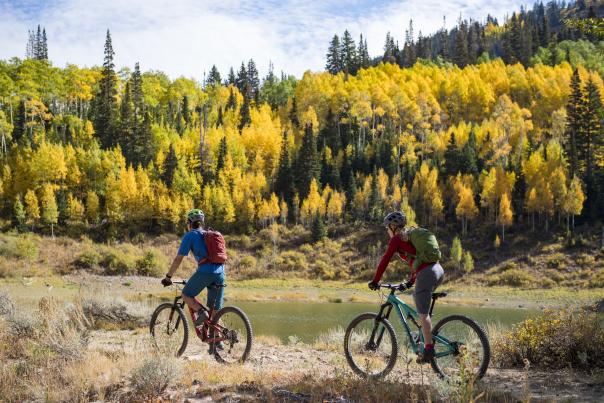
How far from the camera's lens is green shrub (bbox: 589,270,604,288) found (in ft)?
181

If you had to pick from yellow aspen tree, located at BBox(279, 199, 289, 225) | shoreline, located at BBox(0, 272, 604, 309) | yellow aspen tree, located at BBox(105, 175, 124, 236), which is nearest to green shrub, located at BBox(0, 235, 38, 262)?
shoreline, located at BBox(0, 272, 604, 309)

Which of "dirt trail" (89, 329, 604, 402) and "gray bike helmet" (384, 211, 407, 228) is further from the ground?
"gray bike helmet" (384, 211, 407, 228)

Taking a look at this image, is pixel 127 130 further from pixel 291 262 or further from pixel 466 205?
pixel 466 205

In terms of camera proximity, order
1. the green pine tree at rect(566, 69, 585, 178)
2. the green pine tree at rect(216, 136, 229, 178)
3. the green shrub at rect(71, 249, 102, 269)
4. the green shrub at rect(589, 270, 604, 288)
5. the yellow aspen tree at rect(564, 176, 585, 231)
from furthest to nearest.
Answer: the green pine tree at rect(216, 136, 229, 178) → the green pine tree at rect(566, 69, 585, 178) → the yellow aspen tree at rect(564, 176, 585, 231) → the green shrub at rect(71, 249, 102, 269) → the green shrub at rect(589, 270, 604, 288)

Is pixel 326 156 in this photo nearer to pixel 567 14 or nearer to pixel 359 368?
pixel 359 368

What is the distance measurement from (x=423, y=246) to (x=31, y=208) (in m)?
70.0

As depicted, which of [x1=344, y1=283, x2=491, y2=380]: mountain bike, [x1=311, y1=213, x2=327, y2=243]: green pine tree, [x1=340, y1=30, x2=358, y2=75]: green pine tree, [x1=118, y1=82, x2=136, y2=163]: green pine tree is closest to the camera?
[x1=344, y1=283, x2=491, y2=380]: mountain bike

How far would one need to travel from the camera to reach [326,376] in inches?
282

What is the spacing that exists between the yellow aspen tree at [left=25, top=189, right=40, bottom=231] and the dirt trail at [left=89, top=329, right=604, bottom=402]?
6384 cm

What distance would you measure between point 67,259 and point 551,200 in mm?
61680

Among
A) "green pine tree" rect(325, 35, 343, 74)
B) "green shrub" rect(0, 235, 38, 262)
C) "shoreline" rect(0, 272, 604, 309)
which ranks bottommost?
"shoreline" rect(0, 272, 604, 309)

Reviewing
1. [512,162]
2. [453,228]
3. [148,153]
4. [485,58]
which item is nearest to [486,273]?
[453,228]

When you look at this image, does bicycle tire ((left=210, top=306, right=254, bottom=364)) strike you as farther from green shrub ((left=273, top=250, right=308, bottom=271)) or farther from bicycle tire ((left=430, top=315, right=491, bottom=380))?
green shrub ((left=273, top=250, right=308, bottom=271))

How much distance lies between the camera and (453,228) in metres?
74.9
